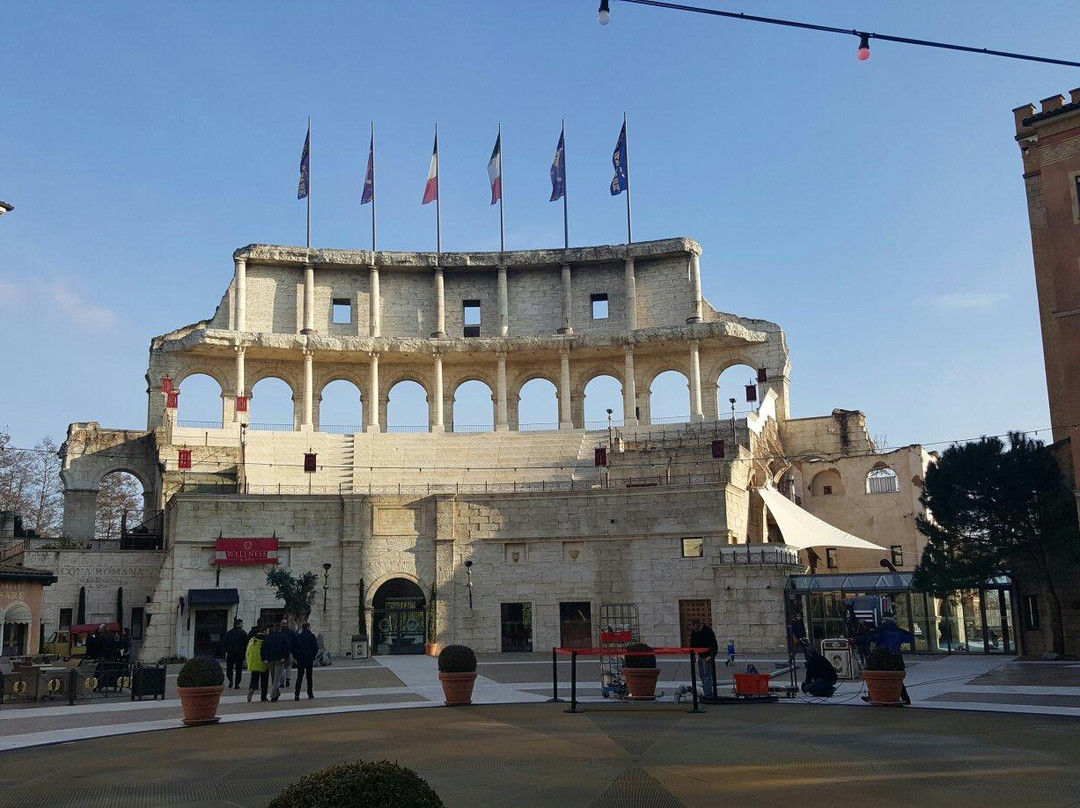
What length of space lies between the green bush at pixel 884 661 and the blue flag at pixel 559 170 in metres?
49.6

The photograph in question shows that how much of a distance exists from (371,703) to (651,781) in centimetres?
1106

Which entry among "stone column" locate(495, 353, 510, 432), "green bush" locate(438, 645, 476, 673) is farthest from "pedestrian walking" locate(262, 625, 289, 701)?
"stone column" locate(495, 353, 510, 432)

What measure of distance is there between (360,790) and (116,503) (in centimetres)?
7187

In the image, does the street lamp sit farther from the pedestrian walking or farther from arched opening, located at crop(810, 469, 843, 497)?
arched opening, located at crop(810, 469, 843, 497)

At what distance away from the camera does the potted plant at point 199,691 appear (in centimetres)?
1742

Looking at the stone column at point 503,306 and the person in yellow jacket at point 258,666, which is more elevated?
the stone column at point 503,306

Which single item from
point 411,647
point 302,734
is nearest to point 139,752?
point 302,734

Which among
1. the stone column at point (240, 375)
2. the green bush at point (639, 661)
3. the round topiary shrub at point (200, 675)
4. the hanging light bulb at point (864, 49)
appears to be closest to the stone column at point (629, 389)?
the stone column at point (240, 375)

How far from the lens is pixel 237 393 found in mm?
59250

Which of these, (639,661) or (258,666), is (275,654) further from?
(639,661)

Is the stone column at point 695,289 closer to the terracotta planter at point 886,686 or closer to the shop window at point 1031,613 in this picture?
the shop window at point 1031,613

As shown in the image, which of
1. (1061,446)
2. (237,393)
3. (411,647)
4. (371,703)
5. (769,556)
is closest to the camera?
(371,703)

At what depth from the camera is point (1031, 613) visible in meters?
32.3

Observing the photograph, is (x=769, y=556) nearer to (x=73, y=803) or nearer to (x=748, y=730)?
(x=748, y=730)
